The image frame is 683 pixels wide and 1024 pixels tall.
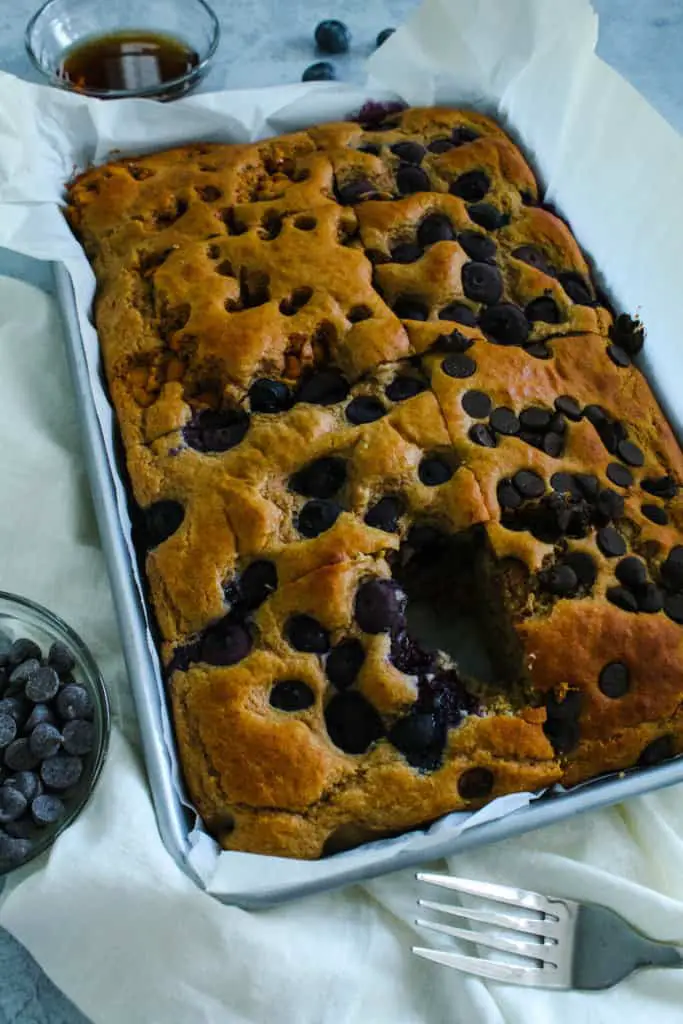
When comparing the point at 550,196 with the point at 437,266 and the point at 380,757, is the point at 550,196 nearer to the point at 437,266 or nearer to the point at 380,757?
the point at 437,266

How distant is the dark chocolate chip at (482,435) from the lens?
1.53m

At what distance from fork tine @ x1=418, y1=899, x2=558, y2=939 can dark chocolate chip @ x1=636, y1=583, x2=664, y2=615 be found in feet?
1.40

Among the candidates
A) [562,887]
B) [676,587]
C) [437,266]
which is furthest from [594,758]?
[437,266]

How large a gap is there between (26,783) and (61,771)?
0.15ft

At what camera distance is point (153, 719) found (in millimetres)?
1369

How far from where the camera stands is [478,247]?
5.74ft

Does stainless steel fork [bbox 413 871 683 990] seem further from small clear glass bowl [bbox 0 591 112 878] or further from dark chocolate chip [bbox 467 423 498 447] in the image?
dark chocolate chip [bbox 467 423 498 447]

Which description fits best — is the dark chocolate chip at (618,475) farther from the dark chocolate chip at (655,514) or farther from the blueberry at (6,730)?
the blueberry at (6,730)

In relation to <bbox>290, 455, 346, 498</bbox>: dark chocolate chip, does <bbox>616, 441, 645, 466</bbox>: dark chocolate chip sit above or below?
above

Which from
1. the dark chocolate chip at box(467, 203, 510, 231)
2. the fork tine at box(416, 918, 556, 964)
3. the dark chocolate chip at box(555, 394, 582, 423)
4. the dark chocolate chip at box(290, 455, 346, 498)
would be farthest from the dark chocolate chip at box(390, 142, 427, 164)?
the fork tine at box(416, 918, 556, 964)

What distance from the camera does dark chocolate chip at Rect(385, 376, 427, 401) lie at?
1594mm

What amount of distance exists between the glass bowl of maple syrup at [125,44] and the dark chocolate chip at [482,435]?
1.06 metres

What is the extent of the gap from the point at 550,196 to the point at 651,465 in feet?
1.97

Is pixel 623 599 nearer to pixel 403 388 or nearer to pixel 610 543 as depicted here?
pixel 610 543
